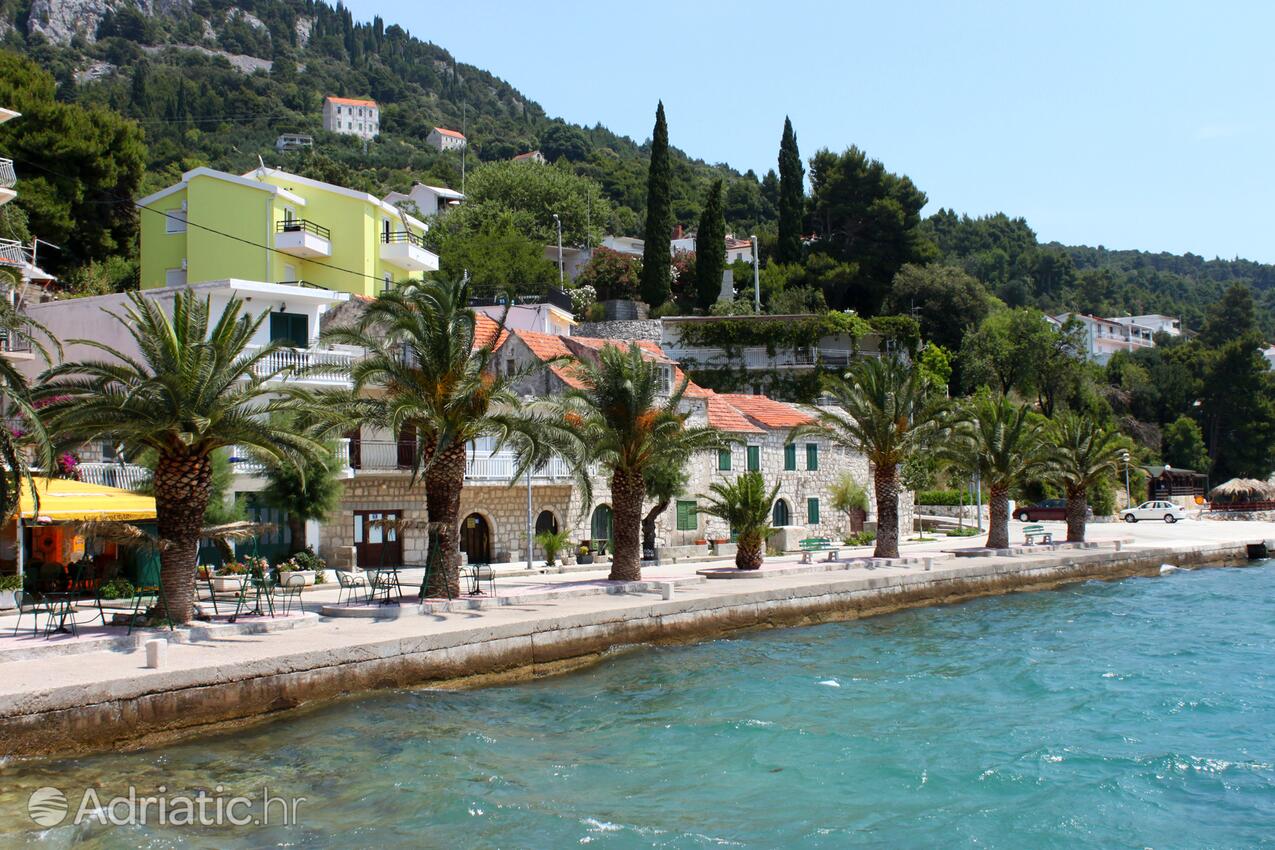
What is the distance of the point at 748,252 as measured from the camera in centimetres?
8938

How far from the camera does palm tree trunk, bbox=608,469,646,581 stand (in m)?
26.6

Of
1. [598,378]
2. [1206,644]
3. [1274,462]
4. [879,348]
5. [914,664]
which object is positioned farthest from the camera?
[1274,462]

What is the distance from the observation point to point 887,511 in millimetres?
33688

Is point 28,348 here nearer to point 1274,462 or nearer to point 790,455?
point 790,455

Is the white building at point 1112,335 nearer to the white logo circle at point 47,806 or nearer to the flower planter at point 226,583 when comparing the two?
the flower planter at point 226,583

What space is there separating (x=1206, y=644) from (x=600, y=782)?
17330mm

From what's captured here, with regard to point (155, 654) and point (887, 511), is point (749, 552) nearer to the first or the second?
point (887, 511)

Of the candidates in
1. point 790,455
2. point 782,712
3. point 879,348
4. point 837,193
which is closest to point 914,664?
point 782,712

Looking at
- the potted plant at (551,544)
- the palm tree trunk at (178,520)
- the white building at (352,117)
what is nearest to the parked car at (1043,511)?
the potted plant at (551,544)

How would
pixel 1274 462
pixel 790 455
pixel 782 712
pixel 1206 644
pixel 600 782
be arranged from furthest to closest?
pixel 1274 462, pixel 790 455, pixel 1206 644, pixel 782 712, pixel 600 782

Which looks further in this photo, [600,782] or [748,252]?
[748,252]

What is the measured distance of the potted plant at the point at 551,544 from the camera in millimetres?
31891

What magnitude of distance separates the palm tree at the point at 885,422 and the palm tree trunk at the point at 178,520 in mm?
19449

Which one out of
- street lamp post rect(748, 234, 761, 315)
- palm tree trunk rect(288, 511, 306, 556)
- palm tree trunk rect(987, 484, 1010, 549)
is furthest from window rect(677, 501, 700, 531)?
street lamp post rect(748, 234, 761, 315)
